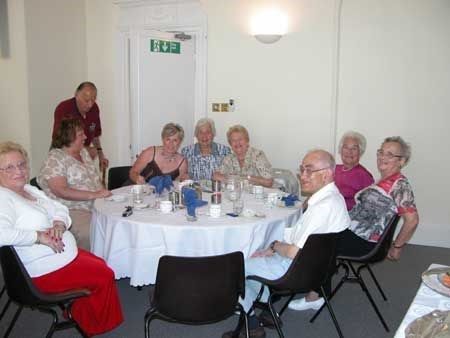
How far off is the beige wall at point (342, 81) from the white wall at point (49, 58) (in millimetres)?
66

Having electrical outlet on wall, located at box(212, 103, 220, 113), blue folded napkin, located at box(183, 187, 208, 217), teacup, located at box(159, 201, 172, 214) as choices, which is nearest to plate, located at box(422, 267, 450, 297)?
blue folded napkin, located at box(183, 187, 208, 217)

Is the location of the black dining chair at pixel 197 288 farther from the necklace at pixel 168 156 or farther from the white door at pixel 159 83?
the white door at pixel 159 83

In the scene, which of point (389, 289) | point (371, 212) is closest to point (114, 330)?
point (371, 212)

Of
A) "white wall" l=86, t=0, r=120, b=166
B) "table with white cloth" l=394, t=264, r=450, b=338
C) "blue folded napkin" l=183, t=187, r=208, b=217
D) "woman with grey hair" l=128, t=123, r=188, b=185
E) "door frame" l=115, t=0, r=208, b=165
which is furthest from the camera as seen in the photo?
"white wall" l=86, t=0, r=120, b=166

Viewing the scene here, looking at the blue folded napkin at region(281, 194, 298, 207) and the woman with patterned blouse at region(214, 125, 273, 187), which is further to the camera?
the woman with patterned blouse at region(214, 125, 273, 187)

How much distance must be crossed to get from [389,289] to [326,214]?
1636 mm

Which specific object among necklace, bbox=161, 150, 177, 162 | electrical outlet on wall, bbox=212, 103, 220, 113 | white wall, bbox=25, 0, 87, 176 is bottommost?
necklace, bbox=161, 150, 177, 162

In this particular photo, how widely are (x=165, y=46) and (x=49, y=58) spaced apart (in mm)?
1327

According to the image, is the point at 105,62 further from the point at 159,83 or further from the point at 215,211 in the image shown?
the point at 215,211

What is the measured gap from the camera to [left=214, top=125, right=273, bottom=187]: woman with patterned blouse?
4219 mm

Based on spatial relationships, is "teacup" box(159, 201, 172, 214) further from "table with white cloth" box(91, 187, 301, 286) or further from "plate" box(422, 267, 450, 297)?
"plate" box(422, 267, 450, 297)

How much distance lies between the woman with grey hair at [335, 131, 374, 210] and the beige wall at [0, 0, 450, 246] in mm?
1081

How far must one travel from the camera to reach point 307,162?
263 cm

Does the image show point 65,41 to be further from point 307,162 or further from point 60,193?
point 307,162
